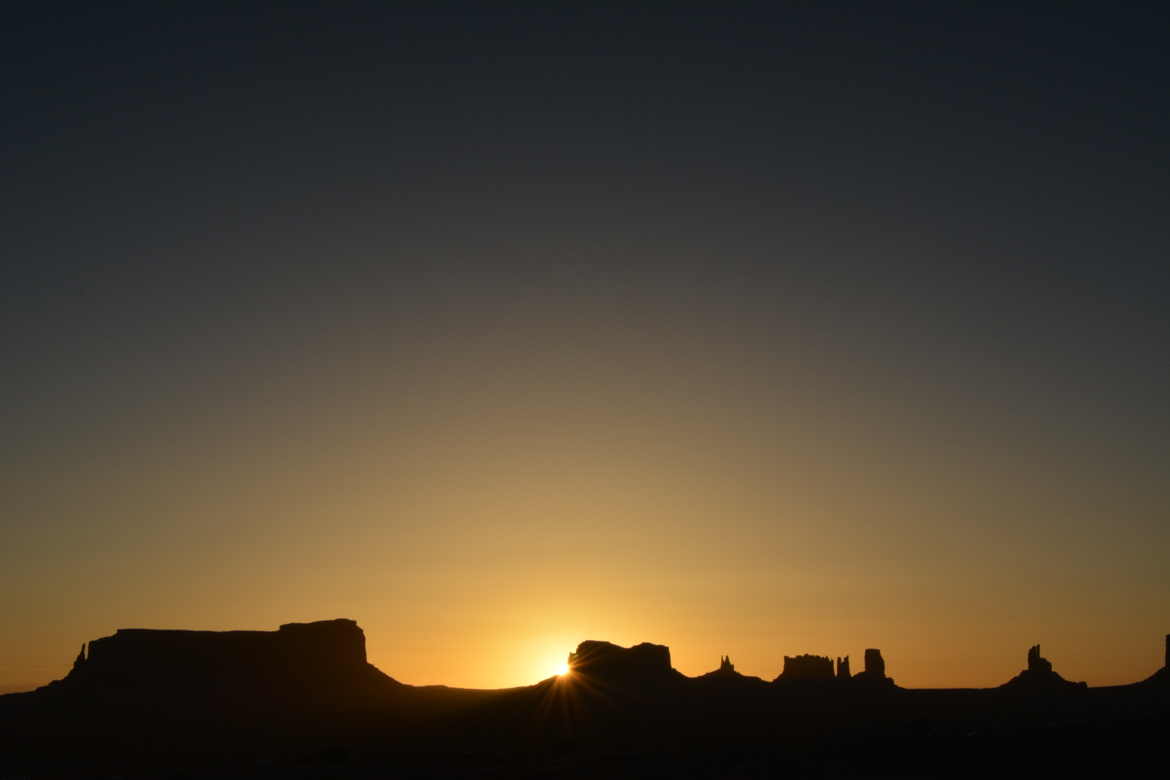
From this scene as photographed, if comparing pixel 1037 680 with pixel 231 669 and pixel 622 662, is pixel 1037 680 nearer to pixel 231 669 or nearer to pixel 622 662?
pixel 622 662

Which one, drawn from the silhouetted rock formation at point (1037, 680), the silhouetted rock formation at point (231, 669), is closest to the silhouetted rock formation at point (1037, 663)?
the silhouetted rock formation at point (1037, 680)

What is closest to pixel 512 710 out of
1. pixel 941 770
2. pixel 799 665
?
pixel 941 770

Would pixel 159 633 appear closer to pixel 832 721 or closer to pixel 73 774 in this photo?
pixel 73 774

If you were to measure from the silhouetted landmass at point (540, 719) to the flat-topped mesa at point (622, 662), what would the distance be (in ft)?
0.73

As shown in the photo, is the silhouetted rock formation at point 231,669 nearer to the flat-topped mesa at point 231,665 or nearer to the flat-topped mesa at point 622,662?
the flat-topped mesa at point 231,665

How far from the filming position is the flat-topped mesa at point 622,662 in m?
123

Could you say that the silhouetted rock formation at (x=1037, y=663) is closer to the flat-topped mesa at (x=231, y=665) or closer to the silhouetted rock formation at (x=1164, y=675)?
the silhouetted rock formation at (x=1164, y=675)

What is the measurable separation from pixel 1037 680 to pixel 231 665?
8830 centimetres

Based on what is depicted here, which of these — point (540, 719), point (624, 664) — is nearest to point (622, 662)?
point (624, 664)

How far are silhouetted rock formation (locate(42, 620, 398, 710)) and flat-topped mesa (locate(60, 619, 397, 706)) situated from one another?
10 centimetres

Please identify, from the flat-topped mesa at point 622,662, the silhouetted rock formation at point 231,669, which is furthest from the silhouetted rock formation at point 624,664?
the silhouetted rock formation at point 231,669

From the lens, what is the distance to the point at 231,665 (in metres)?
129

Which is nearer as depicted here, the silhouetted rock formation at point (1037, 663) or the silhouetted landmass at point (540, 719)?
the silhouetted landmass at point (540, 719)

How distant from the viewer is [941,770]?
7319 centimetres
